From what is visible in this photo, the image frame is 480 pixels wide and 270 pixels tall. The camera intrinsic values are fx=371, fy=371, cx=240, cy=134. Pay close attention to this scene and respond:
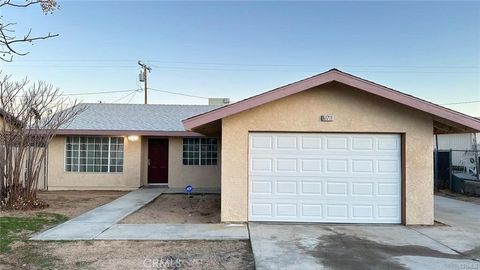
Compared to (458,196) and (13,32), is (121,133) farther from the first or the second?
(458,196)

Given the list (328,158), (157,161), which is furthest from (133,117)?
(328,158)

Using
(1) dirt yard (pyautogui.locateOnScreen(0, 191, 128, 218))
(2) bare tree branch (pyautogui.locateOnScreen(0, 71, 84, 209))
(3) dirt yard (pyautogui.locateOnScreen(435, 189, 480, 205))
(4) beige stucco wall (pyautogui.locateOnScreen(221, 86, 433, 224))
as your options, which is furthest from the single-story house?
(3) dirt yard (pyautogui.locateOnScreen(435, 189, 480, 205))

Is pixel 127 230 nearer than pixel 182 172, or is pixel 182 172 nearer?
pixel 127 230

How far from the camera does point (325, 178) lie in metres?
9.04

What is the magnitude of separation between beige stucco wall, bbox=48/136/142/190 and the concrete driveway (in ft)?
28.4

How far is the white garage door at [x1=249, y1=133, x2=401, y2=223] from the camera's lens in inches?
354

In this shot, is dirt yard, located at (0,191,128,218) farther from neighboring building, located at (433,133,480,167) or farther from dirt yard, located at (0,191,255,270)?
neighboring building, located at (433,133,480,167)

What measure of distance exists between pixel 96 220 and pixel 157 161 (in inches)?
309

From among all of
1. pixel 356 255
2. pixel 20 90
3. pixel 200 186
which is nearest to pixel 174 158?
pixel 200 186

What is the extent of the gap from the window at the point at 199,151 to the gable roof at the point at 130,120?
86 centimetres

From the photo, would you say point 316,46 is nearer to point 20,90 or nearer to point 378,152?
point 378,152

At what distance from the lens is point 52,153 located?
15.8 m

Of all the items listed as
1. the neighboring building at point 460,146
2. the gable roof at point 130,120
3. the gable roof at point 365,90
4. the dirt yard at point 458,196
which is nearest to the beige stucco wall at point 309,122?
the gable roof at point 365,90

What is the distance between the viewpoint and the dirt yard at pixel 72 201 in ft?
33.7
